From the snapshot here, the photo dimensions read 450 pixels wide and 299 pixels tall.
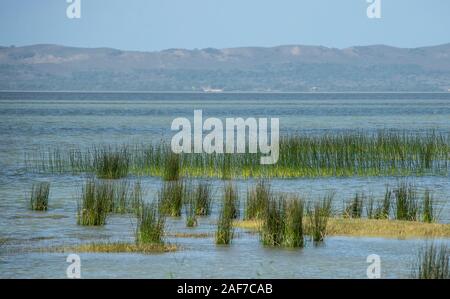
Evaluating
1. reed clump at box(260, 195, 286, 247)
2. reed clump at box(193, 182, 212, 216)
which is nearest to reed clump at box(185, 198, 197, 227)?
reed clump at box(193, 182, 212, 216)

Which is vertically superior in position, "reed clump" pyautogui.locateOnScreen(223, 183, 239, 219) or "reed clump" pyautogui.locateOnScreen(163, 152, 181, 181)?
"reed clump" pyautogui.locateOnScreen(223, 183, 239, 219)

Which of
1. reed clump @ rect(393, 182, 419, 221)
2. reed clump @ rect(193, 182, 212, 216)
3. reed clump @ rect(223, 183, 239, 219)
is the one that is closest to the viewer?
reed clump @ rect(223, 183, 239, 219)

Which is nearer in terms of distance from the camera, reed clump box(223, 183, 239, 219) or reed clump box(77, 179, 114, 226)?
reed clump box(223, 183, 239, 219)

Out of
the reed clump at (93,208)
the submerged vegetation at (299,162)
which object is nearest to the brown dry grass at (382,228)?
the reed clump at (93,208)

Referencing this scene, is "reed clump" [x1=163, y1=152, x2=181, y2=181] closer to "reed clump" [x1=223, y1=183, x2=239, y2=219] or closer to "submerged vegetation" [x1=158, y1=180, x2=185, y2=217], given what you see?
"submerged vegetation" [x1=158, y1=180, x2=185, y2=217]

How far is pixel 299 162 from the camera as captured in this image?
32000 mm

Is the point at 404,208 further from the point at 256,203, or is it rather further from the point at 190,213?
the point at 190,213

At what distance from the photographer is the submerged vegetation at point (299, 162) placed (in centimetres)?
3030

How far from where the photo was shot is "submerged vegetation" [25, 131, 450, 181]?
99.4ft

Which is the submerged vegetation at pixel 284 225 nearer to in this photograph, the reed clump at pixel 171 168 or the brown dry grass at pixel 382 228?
the brown dry grass at pixel 382 228

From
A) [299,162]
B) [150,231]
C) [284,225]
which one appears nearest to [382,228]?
[284,225]

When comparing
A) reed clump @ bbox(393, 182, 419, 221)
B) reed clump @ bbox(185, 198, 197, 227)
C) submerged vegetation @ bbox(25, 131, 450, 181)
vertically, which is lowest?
submerged vegetation @ bbox(25, 131, 450, 181)
